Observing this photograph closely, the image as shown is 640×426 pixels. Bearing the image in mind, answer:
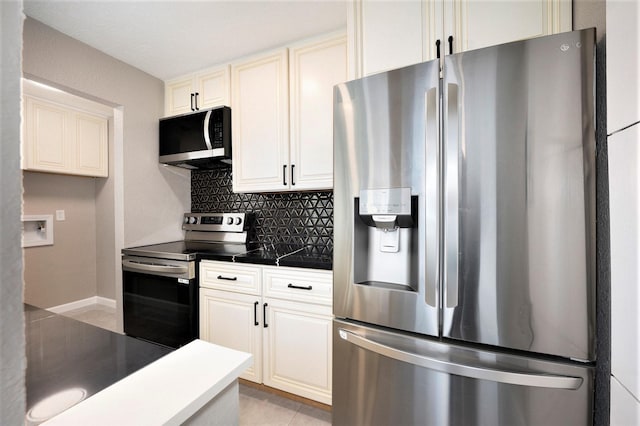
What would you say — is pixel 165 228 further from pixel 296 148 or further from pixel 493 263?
pixel 493 263

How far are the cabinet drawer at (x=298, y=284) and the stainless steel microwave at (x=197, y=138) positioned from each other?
1.08 meters

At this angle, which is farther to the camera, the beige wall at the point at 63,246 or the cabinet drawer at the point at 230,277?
the beige wall at the point at 63,246

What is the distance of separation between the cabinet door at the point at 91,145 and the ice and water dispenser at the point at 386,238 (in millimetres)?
3630

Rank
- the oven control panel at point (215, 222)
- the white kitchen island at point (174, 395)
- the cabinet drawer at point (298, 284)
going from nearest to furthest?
1. the white kitchen island at point (174, 395)
2. the cabinet drawer at point (298, 284)
3. the oven control panel at point (215, 222)

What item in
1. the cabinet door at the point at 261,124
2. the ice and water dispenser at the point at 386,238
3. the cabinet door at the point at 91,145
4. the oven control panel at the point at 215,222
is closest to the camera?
the ice and water dispenser at the point at 386,238

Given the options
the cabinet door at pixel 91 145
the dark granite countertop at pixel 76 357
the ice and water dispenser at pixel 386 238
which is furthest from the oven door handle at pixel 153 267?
the cabinet door at pixel 91 145

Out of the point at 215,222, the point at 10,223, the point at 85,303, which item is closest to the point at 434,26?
the point at 10,223

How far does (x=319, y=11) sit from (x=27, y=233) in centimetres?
380

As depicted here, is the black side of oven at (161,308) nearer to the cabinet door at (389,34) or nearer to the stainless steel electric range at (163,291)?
the stainless steel electric range at (163,291)

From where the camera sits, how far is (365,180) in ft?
4.17

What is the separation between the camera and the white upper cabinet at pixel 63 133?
2939 millimetres

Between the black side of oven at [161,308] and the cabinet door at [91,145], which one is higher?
the cabinet door at [91,145]

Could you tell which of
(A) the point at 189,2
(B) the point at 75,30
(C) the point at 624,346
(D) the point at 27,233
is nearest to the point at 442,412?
(C) the point at 624,346

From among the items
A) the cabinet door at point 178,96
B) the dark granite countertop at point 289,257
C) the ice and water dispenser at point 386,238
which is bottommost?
the dark granite countertop at point 289,257
